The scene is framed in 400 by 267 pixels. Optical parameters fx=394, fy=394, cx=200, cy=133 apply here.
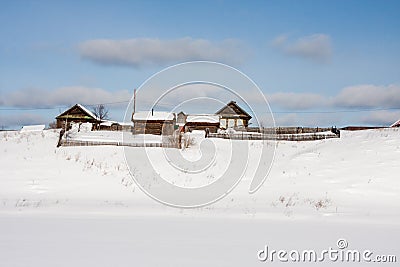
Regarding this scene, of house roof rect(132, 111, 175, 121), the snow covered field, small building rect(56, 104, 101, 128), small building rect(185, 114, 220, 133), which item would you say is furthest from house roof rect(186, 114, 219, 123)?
the snow covered field

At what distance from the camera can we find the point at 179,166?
2231 centimetres

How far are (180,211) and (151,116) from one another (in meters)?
36.8

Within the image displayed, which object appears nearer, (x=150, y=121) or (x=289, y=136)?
(x=289, y=136)

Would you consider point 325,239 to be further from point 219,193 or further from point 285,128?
point 285,128

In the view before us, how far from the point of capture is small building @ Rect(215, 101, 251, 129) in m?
63.0

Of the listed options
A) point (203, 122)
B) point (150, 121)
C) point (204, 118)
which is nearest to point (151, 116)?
point (150, 121)

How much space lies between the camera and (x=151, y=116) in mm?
48281

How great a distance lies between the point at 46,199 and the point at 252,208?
750cm

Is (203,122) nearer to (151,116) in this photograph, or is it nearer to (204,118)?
(204,118)

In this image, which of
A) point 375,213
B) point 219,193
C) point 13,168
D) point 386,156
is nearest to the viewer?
point 375,213

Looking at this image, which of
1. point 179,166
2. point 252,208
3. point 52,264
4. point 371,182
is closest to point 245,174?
point 179,166

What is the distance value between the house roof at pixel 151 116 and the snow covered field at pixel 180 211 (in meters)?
21.2

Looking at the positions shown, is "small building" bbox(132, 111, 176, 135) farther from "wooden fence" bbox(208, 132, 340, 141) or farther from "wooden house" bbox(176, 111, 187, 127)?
"wooden fence" bbox(208, 132, 340, 141)

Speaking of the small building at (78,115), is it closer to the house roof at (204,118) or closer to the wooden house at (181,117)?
the wooden house at (181,117)
